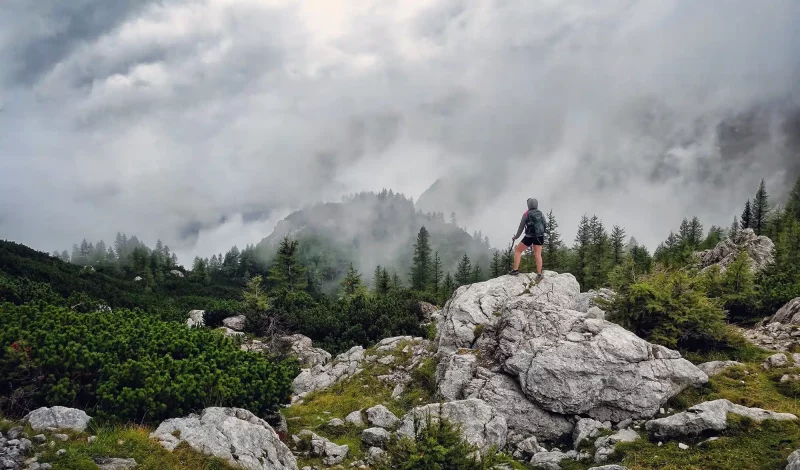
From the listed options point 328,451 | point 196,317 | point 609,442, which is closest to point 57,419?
point 328,451

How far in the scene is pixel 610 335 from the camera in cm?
1457

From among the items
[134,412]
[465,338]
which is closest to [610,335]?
[465,338]

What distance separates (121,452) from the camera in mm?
8484

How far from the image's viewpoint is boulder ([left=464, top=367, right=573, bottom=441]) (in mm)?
13141

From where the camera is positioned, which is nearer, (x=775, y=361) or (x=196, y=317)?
(x=775, y=361)

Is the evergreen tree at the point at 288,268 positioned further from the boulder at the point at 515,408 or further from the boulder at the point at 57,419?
the boulder at the point at 57,419

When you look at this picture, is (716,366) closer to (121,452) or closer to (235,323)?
(121,452)

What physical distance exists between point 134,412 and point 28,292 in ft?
45.3

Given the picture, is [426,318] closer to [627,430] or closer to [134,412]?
[627,430]

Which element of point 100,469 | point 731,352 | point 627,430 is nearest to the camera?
point 100,469

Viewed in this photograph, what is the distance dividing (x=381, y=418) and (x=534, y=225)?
9511 mm

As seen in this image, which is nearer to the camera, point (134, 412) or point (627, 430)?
point (134, 412)

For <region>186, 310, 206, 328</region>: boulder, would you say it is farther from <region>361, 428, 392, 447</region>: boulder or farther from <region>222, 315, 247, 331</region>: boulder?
<region>361, 428, 392, 447</region>: boulder

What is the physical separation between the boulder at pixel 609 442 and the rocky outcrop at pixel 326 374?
9.98 meters
